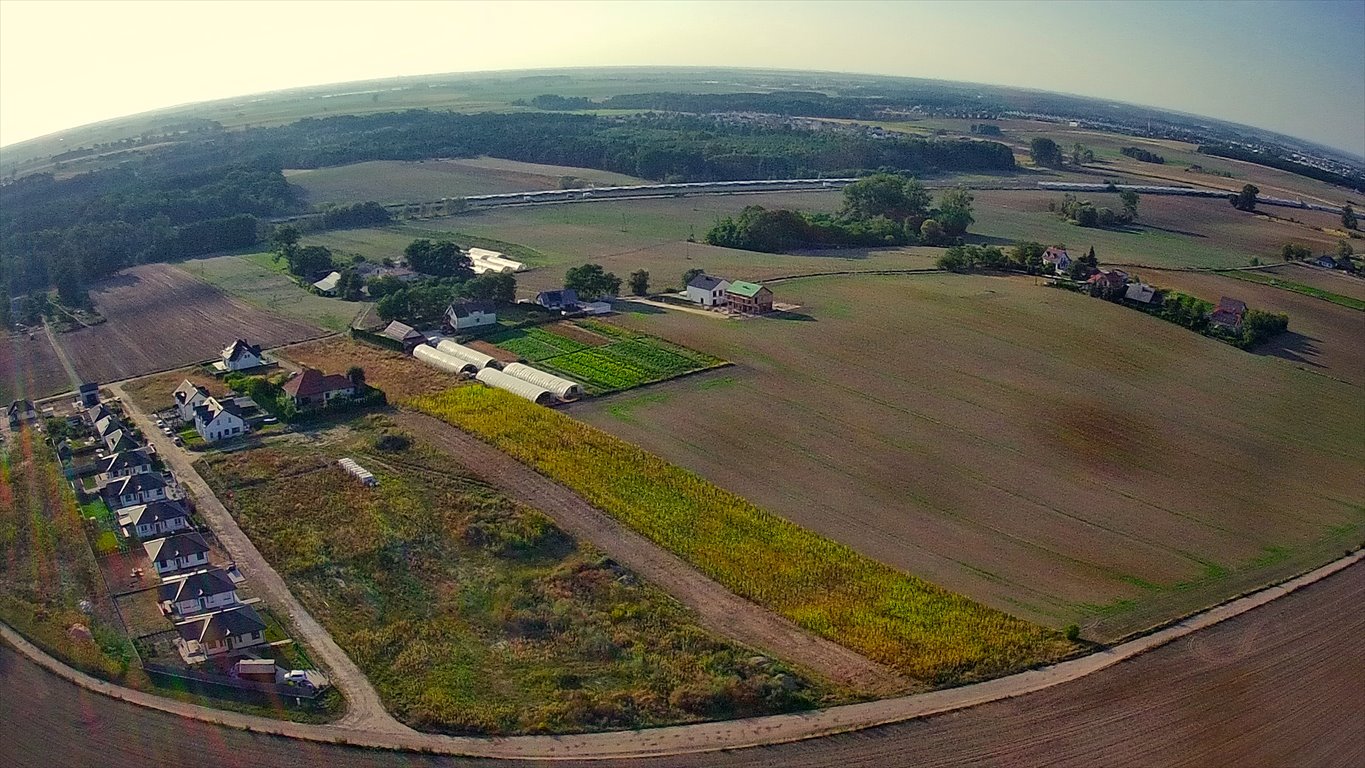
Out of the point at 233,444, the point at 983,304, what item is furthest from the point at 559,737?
the point at 983,304

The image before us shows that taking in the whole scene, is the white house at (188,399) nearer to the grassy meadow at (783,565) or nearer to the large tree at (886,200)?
the grassy meadow at (783,565)

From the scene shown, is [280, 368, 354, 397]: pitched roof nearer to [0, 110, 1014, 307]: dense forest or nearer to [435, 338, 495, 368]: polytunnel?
[435, 338, 495, 368]: polytunnel

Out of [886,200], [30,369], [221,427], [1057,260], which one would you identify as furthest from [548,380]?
[886,200]

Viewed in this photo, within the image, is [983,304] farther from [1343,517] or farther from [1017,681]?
[1017,681]

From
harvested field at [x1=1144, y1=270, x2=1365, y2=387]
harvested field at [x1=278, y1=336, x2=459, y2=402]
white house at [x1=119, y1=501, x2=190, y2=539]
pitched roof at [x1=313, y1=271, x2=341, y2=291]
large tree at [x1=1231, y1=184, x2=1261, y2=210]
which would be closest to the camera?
white house at [x1=119, y1=501, x2=190, y2=539]

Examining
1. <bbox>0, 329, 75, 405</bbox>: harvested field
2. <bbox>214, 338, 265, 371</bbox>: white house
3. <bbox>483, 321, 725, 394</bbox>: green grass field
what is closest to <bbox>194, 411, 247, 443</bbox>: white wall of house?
<bbox>214, 338, 265, 371</bbox>: white house

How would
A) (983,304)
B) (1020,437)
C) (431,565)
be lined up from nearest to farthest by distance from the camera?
(431,565), (1020,437), (983,304)

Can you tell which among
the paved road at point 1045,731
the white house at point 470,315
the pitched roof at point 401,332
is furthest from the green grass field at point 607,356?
the paved road at point 1045,731
